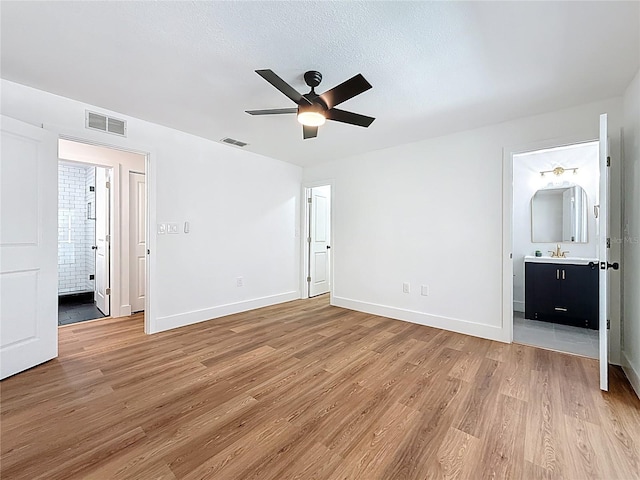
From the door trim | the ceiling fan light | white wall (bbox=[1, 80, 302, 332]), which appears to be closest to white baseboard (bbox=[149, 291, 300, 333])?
white wall (bbox=[1, 80, 302, 332])

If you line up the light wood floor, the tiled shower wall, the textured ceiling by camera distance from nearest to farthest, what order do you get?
the light wood floor
the textured ceiling
the tiled shower wall

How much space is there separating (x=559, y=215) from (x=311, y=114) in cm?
416

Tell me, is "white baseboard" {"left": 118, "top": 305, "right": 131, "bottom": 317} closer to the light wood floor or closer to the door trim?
the light wood floor

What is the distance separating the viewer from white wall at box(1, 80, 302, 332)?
287 centimetres

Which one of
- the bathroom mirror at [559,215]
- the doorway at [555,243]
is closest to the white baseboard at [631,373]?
the doorway at [555,243]

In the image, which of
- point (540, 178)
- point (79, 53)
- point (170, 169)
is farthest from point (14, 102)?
point (540, 178)

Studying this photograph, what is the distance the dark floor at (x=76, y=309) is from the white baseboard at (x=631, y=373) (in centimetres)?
590

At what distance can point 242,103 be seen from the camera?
273cm

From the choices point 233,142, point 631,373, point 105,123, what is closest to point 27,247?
point 105,123

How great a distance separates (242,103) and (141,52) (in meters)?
0.90

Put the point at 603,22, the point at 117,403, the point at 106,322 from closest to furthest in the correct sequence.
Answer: the point at 603,22 < the point at 117,403 < the point at 106,322

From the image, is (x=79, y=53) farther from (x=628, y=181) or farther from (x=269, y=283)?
(x=628, y=181)

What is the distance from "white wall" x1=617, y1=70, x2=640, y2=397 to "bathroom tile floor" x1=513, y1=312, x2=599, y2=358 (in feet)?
1.62

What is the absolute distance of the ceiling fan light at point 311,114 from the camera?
7.17ft
